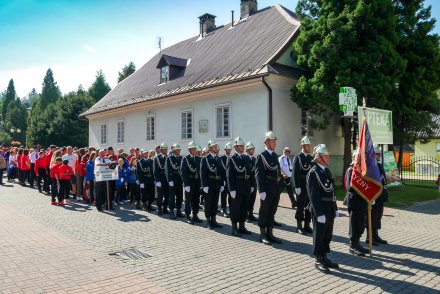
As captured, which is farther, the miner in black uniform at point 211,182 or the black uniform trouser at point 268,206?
the miner in black uniform at point 211,182

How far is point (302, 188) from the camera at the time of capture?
30.6 feet

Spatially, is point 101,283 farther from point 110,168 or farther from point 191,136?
point 191,136

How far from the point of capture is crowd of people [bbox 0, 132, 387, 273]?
649 cm

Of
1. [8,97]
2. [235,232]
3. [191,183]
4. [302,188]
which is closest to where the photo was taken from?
[235,232]

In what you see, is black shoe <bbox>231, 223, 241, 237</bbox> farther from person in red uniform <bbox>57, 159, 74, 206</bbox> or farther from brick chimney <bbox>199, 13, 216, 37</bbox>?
brick chimney <bbox>199, 13, 216, 37</bbox>

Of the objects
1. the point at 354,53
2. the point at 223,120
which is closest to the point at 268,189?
the point at 354,53

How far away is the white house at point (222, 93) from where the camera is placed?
1833 centimetres

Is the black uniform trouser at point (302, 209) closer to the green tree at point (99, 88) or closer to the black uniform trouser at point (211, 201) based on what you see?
the black uniform trouser at point (211, 201)

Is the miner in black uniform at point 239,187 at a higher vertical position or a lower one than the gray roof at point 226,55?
lower

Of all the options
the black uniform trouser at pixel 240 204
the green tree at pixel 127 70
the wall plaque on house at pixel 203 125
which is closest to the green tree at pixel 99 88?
the green tree at pixel 127 70

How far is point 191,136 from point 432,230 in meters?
15.0

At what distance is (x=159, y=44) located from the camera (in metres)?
35.3

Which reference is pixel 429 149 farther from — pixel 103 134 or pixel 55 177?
pixel 55 177

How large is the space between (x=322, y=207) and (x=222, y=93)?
47.2ft
